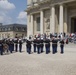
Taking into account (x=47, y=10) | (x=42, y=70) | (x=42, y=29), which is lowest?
(x=42, y=70)

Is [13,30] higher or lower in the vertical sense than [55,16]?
lower

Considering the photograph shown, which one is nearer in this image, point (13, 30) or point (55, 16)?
point (55, 16)

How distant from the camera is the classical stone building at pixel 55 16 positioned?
4344 cm

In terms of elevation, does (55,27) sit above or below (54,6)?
below

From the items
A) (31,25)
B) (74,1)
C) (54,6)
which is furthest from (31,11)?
(74,1)

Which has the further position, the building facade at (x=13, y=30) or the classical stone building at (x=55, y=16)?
the building facade at (x=13, y=30)

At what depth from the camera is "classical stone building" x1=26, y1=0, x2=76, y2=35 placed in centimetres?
4344

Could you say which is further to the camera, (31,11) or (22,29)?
(22,29)

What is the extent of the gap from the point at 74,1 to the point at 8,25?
59866 millimetres

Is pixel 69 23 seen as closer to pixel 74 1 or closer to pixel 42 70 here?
pixel 74 1

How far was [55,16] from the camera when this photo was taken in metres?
45.7

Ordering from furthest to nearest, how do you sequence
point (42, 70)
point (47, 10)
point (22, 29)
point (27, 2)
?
point (22, 29)
point (27, 2)
point (47, 10)
point (42, 70)

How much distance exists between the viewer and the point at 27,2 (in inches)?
2406

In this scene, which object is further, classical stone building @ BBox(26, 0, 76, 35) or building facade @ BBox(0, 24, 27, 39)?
building facade @ BBox(0, 24, 27, 39)
